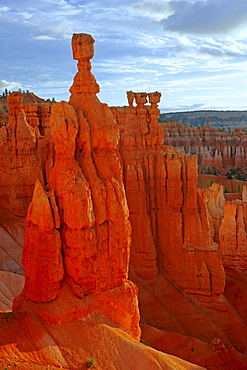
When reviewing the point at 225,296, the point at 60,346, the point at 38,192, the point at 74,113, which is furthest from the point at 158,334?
the point at 74,113

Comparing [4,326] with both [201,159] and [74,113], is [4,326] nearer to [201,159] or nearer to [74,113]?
[74,113]

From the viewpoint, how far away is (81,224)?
1143 centimetres

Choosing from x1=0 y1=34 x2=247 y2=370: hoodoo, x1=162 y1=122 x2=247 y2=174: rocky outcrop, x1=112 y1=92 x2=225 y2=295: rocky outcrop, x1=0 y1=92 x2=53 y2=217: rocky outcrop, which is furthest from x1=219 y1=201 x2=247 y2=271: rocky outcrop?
x1=162 y1=122 x2=247 y2=174: rocky outcrop

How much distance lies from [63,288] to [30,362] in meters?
2.61

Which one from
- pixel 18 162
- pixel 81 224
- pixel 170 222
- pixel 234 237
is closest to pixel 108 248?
pixel 81 224

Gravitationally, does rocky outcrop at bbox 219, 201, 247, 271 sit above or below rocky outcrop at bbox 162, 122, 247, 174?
below

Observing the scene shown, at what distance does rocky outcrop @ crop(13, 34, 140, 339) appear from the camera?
11312 millimetres

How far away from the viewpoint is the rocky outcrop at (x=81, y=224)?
11312 millimetres

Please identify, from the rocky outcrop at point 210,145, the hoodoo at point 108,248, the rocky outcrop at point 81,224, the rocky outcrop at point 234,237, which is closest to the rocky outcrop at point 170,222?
the hoodoo at point 108,248

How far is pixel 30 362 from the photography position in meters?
9.43

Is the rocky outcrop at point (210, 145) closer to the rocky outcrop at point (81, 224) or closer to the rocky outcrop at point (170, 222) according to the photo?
the rocky outcrop at point (170, 222)

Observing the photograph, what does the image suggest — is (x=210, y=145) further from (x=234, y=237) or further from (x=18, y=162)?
(x=18, y=162)

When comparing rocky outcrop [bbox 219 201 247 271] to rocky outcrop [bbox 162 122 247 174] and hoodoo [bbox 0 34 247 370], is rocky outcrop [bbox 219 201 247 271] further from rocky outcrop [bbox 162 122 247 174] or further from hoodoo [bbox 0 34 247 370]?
rocky outcrop [bbox 162 122 247 174]

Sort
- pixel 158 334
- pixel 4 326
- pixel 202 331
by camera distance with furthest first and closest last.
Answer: pixel 202 331
pixel 158 334
pixel 4 326
